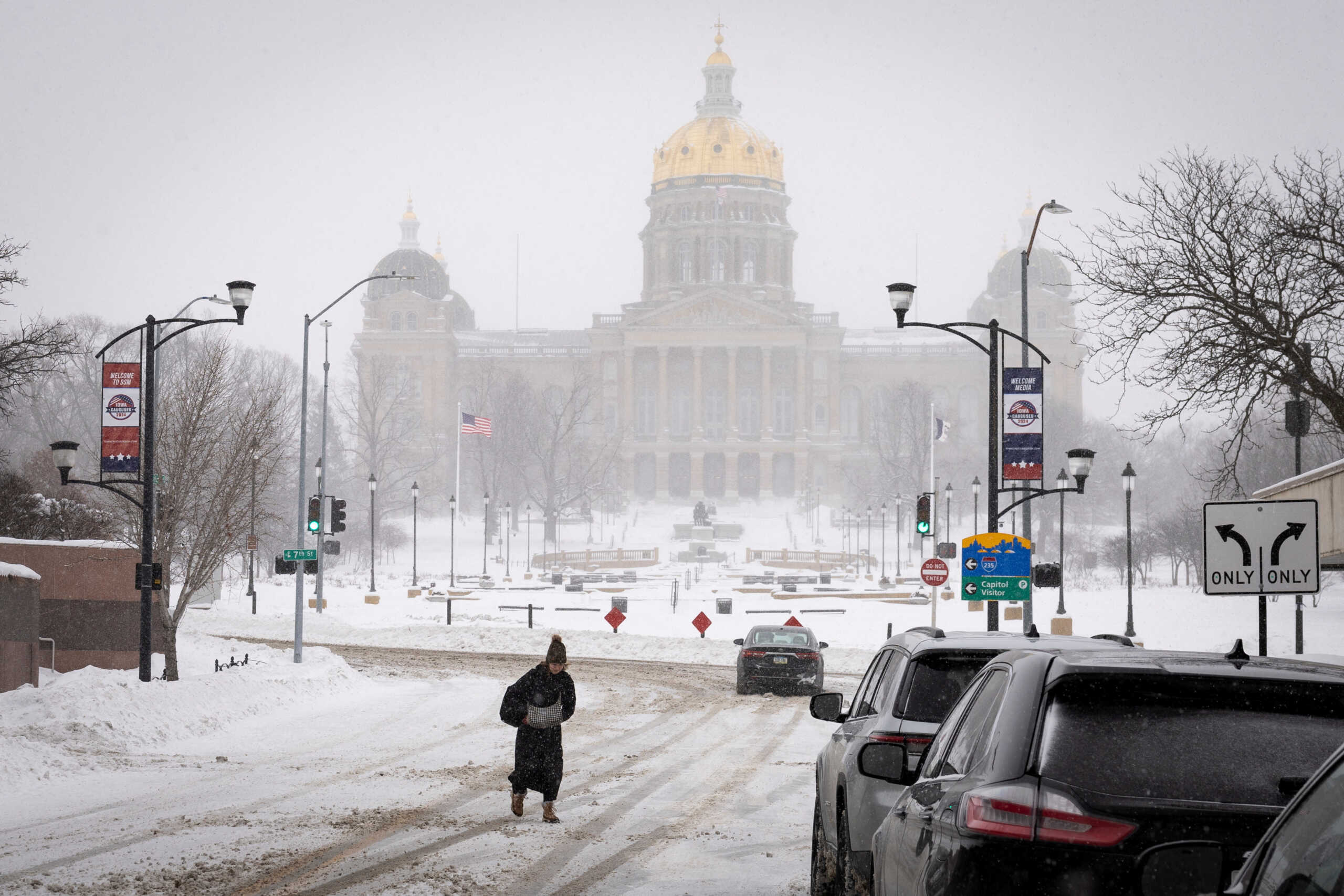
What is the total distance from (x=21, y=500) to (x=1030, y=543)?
24426mm

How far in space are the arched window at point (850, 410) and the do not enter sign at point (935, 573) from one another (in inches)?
4100

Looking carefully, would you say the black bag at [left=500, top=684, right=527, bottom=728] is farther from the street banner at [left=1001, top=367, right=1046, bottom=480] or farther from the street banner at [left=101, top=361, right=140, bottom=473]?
the street banner at [left=1001, top=367, right=1046, bottom=480]

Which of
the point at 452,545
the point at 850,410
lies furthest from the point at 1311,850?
the point at 850,410

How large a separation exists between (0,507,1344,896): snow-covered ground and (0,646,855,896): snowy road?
0.04 meters

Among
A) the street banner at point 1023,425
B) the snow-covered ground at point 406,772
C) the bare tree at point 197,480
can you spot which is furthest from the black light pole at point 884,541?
the street banner at point 1023,425

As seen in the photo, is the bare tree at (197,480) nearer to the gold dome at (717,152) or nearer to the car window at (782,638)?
the car window at (782,638)

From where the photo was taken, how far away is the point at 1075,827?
166 inches

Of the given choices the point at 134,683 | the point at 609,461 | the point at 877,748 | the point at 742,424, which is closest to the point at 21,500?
the point at 134,683

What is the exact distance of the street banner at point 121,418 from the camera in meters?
22.4

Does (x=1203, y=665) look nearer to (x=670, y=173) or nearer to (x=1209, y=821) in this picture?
(x=1209, y=821)

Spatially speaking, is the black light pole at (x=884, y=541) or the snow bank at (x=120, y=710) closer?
the snow bank at (x=120, y=710)

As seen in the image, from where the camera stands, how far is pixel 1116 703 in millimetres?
4543

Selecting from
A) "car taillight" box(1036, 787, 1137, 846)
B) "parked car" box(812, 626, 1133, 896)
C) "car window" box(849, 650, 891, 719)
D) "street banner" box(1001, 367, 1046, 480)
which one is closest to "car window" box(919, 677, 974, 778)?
"parked car" box(812, 626, 1133, 896)

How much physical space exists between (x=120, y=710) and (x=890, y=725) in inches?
533
